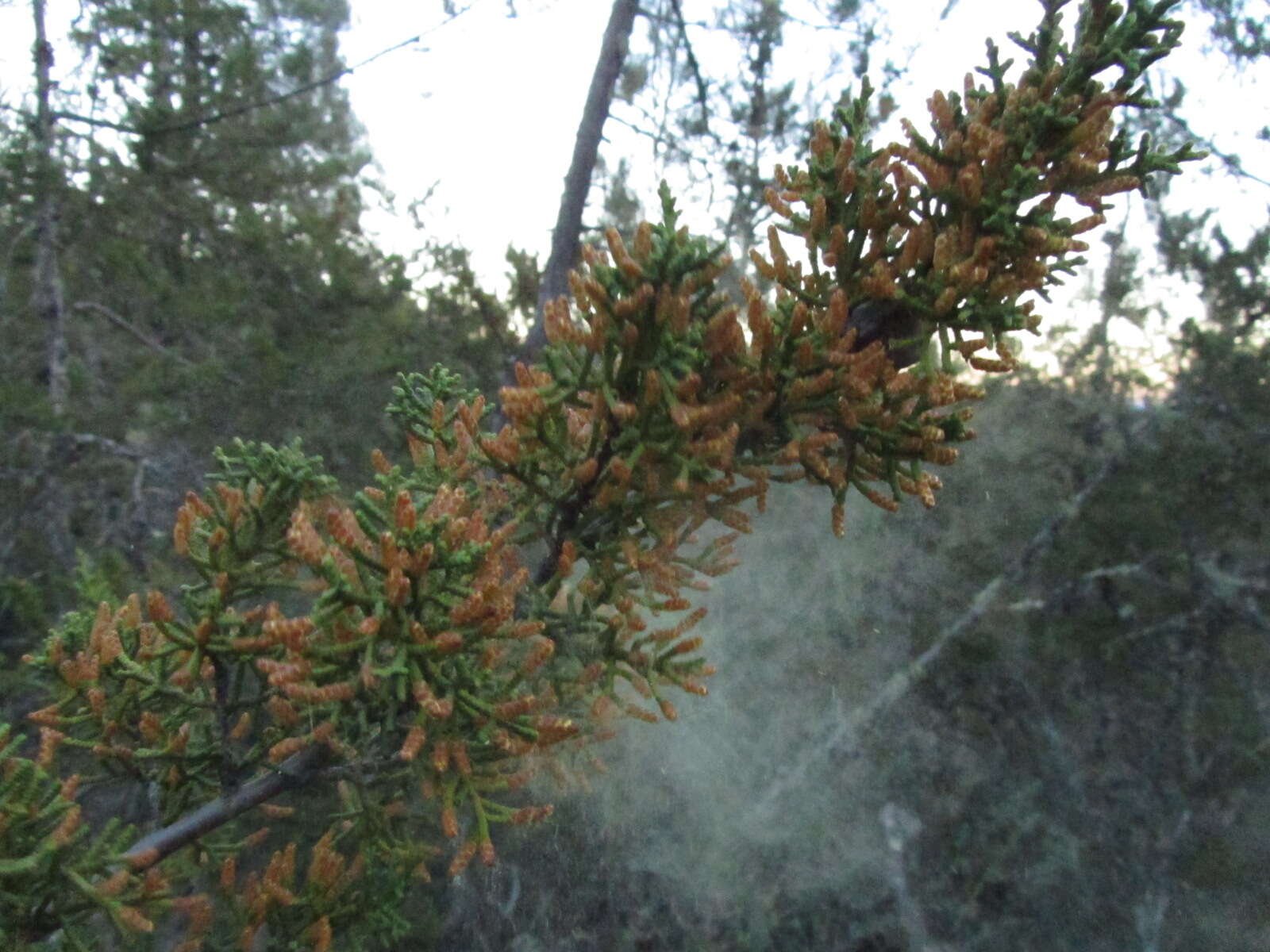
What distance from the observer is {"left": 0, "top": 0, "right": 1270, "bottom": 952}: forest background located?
4551 millimetres

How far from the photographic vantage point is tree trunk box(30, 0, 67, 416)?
6656mm

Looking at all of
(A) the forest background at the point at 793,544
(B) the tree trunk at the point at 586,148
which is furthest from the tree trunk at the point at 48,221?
(B) the tree trunk at the point at 586,148

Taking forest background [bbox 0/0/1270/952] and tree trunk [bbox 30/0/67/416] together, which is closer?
forest background [bbox 0/0/1270/952]

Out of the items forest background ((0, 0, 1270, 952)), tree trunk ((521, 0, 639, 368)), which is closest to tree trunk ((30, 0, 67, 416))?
forest background ((0, 0, 1270, 952))

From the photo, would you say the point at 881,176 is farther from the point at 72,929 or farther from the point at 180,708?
the point at 72,929

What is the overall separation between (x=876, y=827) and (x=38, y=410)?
5.34 metres

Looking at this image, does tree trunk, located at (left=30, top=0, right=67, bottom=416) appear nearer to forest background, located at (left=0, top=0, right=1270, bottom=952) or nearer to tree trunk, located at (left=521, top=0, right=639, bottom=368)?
forest background, located at (left=0, top=0, right=1270, bottom=952)

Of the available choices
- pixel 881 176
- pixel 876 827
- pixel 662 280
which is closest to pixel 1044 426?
pixel 876 827

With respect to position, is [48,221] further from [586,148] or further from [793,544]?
[793,544]

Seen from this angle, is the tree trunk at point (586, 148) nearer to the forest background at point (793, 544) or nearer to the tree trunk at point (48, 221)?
the forest background at point (793, 544)

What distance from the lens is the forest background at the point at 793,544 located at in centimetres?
455

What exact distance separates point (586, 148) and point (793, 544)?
3.02 m

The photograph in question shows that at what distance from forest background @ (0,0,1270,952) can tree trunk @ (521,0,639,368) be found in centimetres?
35

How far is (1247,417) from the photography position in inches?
248
